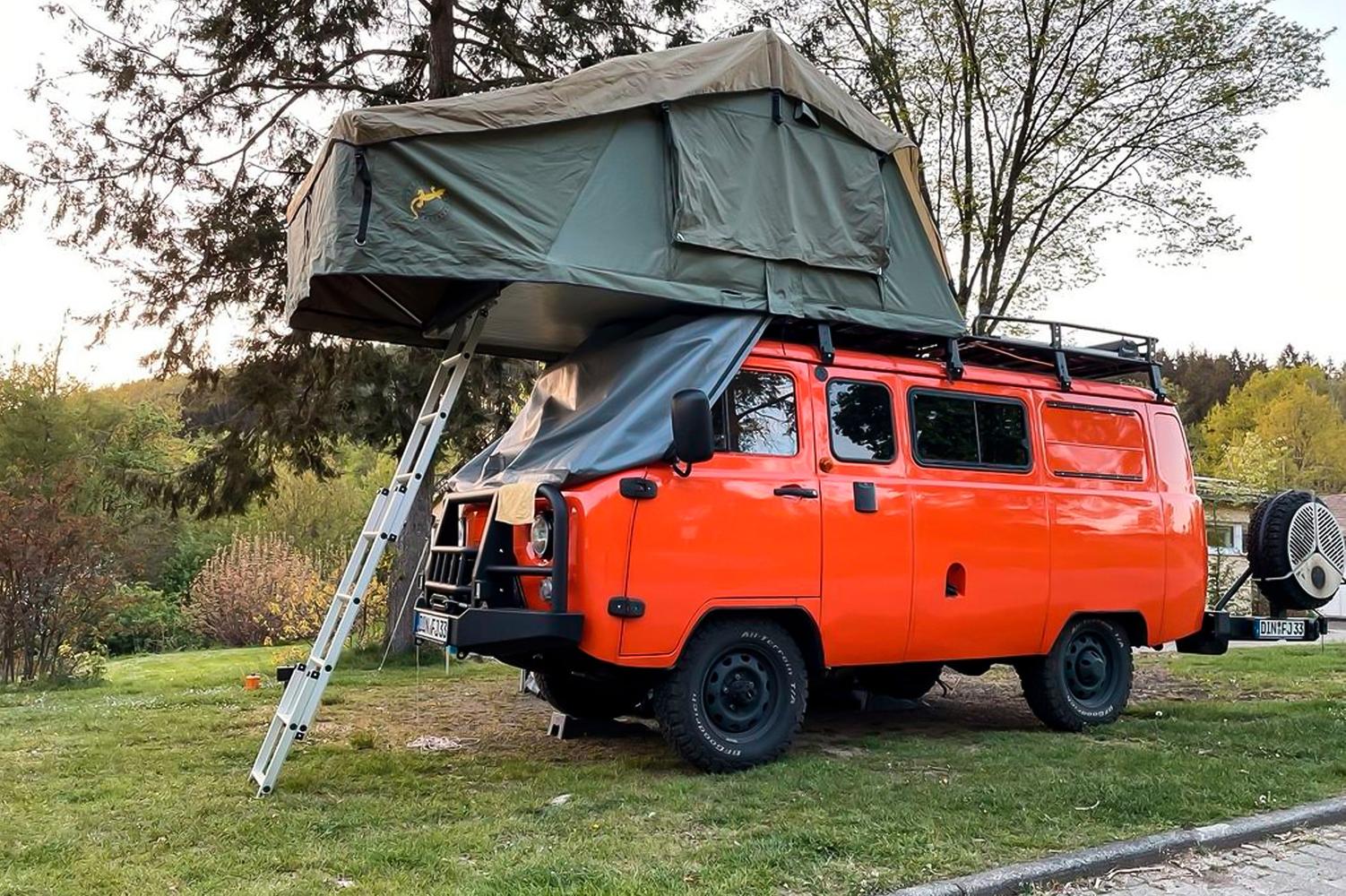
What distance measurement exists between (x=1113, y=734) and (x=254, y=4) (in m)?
11.0

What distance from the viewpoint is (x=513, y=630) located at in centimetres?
532

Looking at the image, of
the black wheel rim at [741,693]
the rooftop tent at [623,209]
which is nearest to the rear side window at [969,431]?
the rooftop tent at [623,209]

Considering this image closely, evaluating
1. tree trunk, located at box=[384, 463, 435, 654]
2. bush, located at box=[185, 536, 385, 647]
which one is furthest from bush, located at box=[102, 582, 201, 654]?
tree trunk, located at box=[384, 463, 435, 654]

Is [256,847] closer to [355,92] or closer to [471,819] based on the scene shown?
[471,819]

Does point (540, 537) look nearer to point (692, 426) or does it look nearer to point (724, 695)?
point (692, 426)

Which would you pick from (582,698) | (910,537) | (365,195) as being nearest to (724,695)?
(910,537)

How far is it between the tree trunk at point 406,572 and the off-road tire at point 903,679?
6282 mm

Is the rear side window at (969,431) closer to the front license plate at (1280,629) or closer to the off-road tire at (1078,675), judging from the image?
the off-road tire at (1078,675)

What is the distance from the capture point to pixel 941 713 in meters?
8.53

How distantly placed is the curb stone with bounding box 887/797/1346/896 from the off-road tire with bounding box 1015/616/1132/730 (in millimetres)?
2106

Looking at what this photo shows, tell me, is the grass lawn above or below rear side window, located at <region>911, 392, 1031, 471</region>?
below

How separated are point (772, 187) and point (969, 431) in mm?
2181

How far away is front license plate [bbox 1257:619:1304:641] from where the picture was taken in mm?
8086

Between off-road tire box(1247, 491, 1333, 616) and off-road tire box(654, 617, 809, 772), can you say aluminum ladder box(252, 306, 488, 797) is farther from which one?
off-road tire box(1247, 491, 1333, 616)
